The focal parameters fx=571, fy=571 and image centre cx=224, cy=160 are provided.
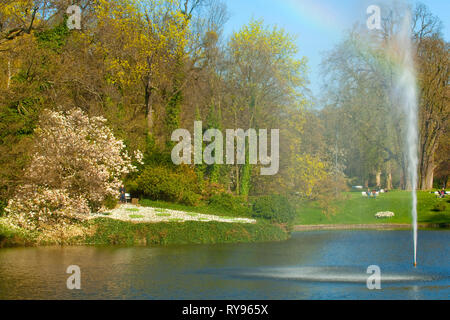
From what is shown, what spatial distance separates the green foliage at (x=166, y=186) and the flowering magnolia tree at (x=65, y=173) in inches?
144

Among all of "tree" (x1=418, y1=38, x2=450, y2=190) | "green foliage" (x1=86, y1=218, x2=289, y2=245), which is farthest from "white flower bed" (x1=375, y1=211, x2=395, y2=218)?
"green foliage" (x1=86, y1=218, x2=289, y2=245)

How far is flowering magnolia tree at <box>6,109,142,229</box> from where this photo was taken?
28.4m

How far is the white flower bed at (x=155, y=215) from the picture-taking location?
31.4 m

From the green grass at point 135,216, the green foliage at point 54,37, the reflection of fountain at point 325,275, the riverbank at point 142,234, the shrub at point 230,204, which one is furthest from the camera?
the green foliage at point 54,37

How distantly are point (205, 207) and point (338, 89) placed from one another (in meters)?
26.4

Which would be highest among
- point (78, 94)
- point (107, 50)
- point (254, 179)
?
point (107, 50)

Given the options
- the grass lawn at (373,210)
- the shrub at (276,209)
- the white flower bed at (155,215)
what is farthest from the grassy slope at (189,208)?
the grass lawn at (373,210)

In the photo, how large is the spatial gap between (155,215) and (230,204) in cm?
653

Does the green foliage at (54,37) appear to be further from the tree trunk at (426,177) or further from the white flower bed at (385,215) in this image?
the tree trunk at (426,177)

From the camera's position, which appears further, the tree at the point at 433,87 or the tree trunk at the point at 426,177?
the tree trunk at the point at 426,177
